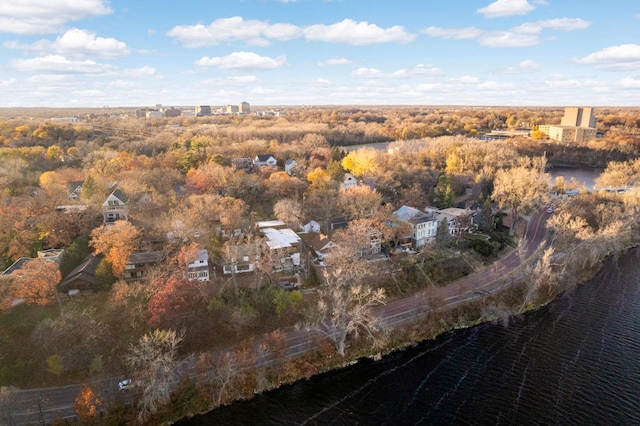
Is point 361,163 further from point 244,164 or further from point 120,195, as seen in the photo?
point 120,195

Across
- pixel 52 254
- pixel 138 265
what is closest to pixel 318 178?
pixel 138 265

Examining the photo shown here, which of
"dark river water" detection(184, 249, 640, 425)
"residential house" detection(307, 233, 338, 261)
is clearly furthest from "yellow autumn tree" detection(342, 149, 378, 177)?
"dark river water" detection(184, 249, 640, 425)

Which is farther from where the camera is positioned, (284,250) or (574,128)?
(574,128)

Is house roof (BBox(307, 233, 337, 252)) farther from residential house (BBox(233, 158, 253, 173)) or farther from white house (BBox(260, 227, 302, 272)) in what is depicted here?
residential house (BBox(233, 158, 253, 173))

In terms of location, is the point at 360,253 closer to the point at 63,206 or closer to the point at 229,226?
the point at 229,226

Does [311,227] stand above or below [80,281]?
above

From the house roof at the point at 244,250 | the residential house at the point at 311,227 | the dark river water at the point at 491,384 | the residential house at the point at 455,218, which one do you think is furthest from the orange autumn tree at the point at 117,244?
the residential house at the point at 455,218
